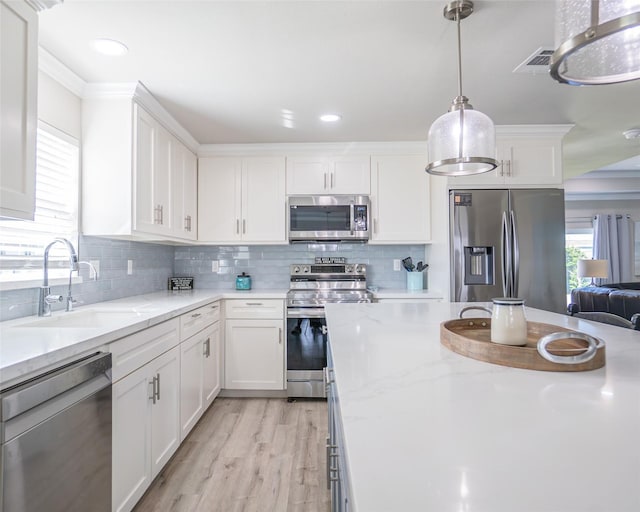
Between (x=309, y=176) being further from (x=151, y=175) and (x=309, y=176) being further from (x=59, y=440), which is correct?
(x=59, y=440)

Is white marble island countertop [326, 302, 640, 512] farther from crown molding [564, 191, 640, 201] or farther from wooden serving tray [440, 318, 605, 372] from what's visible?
crown molding [564, 191, 640, 201]

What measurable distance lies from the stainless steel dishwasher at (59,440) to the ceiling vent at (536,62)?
97.2 inches

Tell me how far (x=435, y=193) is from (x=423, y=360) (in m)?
2.58

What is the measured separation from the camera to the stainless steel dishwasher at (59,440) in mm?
1035

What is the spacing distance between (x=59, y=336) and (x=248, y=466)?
4.26 ft

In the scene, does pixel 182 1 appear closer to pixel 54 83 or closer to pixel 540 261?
pixel 54 83

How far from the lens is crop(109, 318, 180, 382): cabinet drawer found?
154cm

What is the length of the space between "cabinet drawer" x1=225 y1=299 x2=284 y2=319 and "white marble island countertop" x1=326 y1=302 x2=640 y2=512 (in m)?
2.11

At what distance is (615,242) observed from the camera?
6266mm

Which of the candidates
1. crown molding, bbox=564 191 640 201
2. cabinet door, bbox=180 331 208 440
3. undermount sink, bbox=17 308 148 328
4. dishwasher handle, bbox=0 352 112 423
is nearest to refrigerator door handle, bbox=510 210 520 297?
cabinet door, bbox=180 331 208 440

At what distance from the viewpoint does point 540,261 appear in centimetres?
296

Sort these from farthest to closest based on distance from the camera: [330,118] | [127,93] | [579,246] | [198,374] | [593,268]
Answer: [579,246] → [593,268] → [330,118] → [198,374] → [127,93]

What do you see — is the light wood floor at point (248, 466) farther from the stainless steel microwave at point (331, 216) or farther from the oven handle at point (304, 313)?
the stainless steel microwave at point (331, 216)

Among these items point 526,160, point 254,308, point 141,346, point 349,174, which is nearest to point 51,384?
point 141,346
